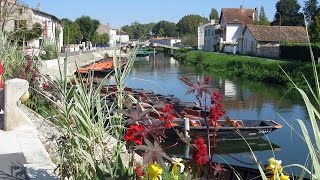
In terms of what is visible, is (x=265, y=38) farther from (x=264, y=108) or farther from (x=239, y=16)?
(x=264, y=108)

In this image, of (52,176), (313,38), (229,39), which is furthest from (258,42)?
(52,176)

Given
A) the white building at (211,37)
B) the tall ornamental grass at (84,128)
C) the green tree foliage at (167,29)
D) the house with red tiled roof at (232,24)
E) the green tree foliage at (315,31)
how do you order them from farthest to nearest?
the green tree foliage at (167,29)
the white building at (211,37)
the house with red tiled roof at (232,24)
the green tree foliage at (315,31)
the tall ornamental grass at (84,128)

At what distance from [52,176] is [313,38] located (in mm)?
42714

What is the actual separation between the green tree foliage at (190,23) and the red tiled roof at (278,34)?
72772mm

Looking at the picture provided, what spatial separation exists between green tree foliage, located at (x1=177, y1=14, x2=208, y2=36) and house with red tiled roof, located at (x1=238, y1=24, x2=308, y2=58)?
238 ft

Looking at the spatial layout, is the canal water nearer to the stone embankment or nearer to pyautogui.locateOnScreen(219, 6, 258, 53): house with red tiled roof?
the stone embankment

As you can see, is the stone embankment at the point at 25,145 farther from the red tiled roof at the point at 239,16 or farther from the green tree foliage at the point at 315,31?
the red tiled roof at the point at 239,16

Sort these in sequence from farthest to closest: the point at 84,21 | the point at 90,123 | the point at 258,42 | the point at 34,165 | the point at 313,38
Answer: the point at 84,21
the point at 258,42
the point at 313,38
the point at 34,165
the point at 90,123

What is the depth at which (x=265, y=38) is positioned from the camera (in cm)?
5475

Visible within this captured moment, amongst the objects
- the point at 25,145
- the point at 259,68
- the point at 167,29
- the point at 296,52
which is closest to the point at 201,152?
the point at 25,145

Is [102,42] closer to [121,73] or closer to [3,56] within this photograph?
[3,56]

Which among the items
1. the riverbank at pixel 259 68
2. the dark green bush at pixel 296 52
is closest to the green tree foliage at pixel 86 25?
the riverbank at pixel 259 68

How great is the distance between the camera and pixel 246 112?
2005 centimetres

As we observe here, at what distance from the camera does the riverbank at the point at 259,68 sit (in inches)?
1159
